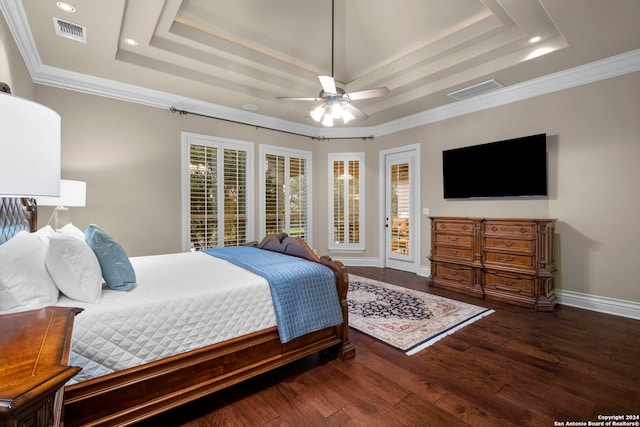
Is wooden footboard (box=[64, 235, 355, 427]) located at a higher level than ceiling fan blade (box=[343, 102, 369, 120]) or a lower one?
lower

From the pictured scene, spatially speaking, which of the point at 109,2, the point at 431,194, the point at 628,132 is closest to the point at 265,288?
the point at 109,2

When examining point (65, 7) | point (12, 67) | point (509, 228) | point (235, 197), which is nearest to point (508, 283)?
point (509, 228)

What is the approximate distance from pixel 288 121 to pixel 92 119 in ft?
9.66

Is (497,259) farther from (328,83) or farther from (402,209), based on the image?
(328,83)

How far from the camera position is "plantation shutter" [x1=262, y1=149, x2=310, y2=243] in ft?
17.6

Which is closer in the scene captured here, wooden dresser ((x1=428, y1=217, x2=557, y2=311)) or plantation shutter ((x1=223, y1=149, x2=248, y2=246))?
wooden dresser ((x1=428, y1=217, x2=557, y2=311))

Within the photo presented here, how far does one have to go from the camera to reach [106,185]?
3.83 meters

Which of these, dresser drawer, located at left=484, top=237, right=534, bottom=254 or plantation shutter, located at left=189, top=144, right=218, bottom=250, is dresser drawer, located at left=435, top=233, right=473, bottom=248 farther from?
plantation shutter, located at left=189, top=144, right=218, bottom=250

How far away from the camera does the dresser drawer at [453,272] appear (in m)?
4.09

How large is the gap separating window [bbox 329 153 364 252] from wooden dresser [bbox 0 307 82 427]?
5100 millimetres

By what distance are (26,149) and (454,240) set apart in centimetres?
442

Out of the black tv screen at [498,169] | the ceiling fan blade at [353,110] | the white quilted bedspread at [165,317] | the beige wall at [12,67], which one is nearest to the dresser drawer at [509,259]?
the black tv screen at [498,169]

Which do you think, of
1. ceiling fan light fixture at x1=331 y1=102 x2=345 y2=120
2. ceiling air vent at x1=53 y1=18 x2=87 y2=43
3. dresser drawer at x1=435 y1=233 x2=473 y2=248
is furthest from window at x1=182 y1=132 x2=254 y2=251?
dresser drawer at x1=435 y1=233 x2=473 y2=248

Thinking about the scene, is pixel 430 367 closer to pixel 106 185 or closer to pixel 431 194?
pixel 431 194
